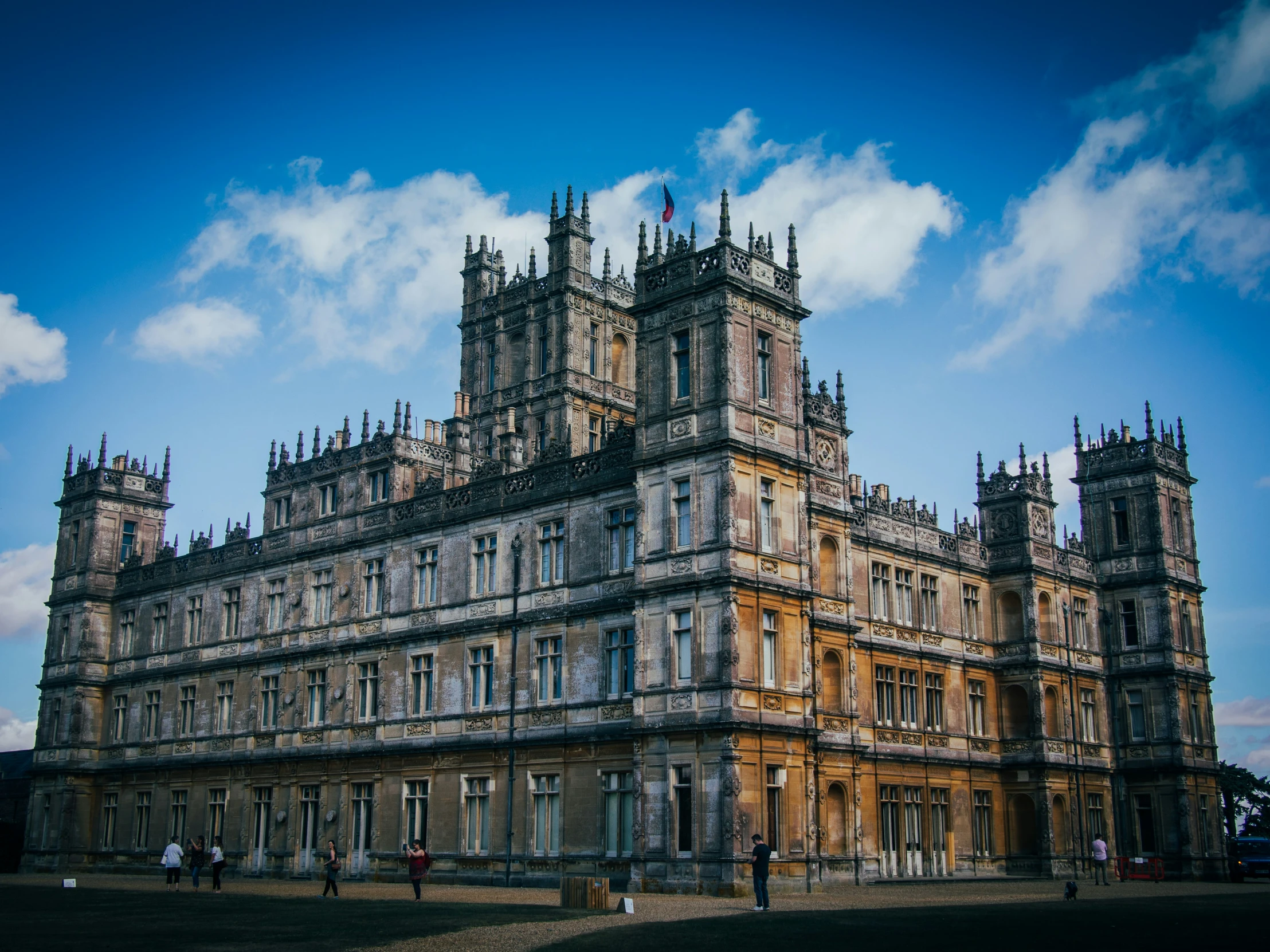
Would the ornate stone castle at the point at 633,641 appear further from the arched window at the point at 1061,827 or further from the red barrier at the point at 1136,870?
the red barrier at the point at 1136,870

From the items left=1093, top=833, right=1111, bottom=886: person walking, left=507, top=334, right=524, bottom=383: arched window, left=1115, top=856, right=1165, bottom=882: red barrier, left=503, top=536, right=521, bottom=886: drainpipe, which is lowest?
left=1115, top=856, right=1165, bottom=882: red barrier

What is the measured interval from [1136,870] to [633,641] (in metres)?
26.6

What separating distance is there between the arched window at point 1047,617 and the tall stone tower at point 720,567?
19.8 meters

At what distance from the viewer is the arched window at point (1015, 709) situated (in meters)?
55.7

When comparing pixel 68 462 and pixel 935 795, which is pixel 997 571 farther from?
pixel 68 462

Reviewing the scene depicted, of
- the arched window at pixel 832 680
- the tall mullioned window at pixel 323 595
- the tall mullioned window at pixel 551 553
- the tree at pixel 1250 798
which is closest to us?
the tall mullioned window at pixel 551 553

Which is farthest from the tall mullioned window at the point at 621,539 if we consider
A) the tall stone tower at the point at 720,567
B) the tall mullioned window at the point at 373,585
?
the tall mullioned window at the point at 373,585

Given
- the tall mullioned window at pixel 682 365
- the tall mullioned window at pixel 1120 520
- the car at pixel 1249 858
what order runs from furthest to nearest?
the tall mullioned window at pixel 1120 520
the car at pixel 1249 858
the tall mullioned window at pixel 682 365

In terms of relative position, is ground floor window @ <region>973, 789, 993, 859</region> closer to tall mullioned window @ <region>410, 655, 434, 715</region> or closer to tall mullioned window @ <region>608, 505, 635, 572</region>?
tall mullioned window @ <region>608, 505, 635, 572</region>

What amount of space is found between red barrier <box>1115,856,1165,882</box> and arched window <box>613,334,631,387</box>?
3327 cm

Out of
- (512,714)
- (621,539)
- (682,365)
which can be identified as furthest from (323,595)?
(682,365)

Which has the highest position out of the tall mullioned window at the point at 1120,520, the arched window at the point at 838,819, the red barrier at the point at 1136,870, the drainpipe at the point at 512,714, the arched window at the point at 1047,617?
the tall mullioned window at the point at 1120,520

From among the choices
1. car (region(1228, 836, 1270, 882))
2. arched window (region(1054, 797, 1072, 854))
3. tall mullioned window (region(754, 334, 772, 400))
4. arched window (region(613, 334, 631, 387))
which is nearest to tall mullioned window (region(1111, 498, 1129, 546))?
arched window (region(1054, 797, 1072, 854))

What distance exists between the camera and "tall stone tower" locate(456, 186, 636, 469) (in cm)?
6394
